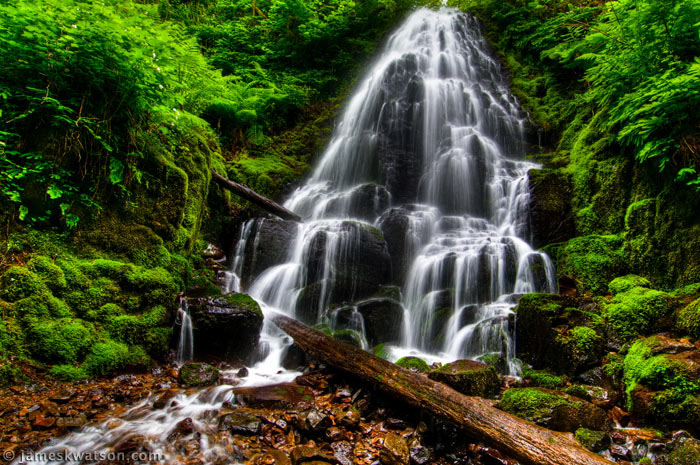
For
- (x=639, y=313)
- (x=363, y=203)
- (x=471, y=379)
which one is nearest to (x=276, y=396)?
(x=471, y=379)

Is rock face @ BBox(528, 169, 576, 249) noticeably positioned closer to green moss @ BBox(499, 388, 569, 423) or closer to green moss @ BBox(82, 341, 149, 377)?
green moss @ BBox(499, 388, 569, 423)

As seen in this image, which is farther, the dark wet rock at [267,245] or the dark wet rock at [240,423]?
the dark wet rock at [267,245]

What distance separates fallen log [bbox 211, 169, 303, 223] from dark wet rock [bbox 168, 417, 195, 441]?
6.37m

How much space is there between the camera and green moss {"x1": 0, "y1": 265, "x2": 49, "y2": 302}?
12.1 ft

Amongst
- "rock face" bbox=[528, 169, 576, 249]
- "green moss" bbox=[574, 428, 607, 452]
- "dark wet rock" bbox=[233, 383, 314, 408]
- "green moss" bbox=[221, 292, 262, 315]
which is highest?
"rock face" bbox=[528, 169, 576, 249]

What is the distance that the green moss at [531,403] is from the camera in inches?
138

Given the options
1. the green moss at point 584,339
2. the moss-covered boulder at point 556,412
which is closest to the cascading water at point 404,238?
the green moss at point 584,339

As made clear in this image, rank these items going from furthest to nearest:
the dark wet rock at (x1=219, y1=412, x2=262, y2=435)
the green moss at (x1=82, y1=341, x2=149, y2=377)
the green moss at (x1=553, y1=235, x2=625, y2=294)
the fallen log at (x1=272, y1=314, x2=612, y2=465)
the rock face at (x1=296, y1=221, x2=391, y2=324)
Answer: the rock face at (x1=296, y1=221, x2=391, y2=324) < the green moss at (x1=553, y1=235, x2=625, y2=294) < the green moss at (x1=82, y1=341, x2=149, y2=377) < the dark wet rock at (x1=219, y1=412, x2=262, y2=435) < the fallen log at (x1=272, y1=314, x2=612, y2=465)

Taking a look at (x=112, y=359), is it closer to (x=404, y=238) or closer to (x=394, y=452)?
(x=394, y=452)

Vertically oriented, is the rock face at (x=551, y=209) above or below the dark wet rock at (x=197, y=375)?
above

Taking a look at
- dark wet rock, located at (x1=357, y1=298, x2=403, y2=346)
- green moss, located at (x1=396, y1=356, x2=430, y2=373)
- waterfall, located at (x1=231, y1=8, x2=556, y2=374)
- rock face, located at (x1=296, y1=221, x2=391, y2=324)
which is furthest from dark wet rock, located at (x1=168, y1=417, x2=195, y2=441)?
rock face, located at (x1=296, y1=221, x2=391, y2=324)

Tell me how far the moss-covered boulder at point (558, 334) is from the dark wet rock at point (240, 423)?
4401mm

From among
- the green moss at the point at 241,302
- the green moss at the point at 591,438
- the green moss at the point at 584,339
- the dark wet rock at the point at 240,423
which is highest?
the green moss at the point at 241,302

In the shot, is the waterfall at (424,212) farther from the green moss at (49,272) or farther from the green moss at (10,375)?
the green moss at (10,375)
